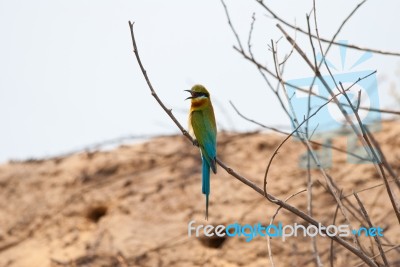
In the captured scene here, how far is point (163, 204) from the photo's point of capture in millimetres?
4039

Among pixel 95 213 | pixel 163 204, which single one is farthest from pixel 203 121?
pixel 95 213

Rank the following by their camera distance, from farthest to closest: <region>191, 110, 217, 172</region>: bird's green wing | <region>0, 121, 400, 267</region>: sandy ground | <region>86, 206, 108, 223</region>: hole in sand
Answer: <region>86, 206, 108, 223</region>: hole in sand
<region>0, 121, 400, 267</region>: sandy ground
<region>191, 110, 217, 172</region>: bird's green wing

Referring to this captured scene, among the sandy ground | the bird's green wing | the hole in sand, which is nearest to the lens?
the bird's green wing

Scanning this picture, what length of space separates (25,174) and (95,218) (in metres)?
0.79

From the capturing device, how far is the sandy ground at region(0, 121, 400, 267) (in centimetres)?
354

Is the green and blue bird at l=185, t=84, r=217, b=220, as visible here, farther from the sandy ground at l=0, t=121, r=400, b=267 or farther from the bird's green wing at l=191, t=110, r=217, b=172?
the sandy ground at l=0, t=121, r=400, b=267

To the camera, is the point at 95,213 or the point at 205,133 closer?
the point at 205,133

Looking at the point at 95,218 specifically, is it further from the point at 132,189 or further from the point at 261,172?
the point at 261,172

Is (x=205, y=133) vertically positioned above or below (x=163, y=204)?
above

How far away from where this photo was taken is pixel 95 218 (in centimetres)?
416

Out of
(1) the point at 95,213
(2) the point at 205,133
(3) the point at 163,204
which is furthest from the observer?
(1) the point at 95,213

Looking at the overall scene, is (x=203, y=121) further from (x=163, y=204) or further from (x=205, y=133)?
(x=163, y=204)

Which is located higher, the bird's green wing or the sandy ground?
the bird's green wing

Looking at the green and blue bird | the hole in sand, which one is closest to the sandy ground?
the hole in sand
